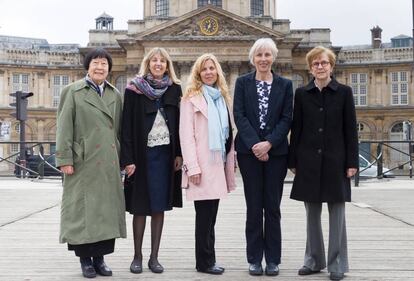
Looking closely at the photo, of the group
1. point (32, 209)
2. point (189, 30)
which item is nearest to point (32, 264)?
point (32, 209)

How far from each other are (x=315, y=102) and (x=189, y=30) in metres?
39.1

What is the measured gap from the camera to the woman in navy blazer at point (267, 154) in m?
5.92

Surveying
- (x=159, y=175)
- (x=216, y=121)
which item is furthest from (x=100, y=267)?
(x=216, y=121)

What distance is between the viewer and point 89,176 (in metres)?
5.85

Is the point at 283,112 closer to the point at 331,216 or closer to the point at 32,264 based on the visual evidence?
the point at 331,216

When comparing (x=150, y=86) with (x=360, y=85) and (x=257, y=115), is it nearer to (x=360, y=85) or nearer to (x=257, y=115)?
A: (x=257, y=115)

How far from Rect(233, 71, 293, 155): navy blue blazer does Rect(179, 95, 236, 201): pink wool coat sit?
32cm

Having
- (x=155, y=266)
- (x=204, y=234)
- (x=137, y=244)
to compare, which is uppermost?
(x=204, y=234)

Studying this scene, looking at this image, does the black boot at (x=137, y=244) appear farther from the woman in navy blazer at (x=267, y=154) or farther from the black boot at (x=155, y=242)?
the woman in navy blazer at (x=267, y=154)

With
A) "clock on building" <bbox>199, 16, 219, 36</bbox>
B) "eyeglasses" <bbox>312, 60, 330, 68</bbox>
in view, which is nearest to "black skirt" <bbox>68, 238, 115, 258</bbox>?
"eyeglasses" <bbox>312, 60, 330, 68</bbox>

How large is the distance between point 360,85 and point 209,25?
47.7 feet

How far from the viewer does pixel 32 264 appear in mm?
6445

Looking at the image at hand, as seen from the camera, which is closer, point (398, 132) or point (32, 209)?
point (32, 209)

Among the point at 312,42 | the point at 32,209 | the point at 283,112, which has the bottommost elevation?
the point at 32,209
